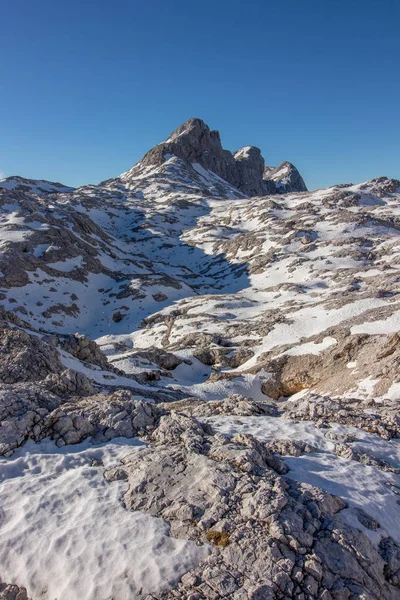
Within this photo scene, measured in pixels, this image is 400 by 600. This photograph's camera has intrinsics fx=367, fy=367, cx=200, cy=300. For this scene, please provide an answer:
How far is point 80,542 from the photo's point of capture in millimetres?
8312

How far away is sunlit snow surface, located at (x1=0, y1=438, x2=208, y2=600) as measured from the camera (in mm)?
7484

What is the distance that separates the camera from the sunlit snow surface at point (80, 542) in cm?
748

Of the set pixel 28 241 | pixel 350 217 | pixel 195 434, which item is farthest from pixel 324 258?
pixel 195 434

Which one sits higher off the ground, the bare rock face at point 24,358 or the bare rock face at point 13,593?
the bare rock face at point 24,358

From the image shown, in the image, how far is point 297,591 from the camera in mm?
7082

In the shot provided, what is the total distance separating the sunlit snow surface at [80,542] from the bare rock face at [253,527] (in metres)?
0.36

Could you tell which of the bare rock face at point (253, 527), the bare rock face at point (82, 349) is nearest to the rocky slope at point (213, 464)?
the bare rock face at point (253, 527)

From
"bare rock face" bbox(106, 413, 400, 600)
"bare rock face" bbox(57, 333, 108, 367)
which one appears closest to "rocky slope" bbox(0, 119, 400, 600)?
"bare rock face" bbox(106, 413, 400, 600)

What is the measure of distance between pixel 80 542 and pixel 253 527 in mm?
3932

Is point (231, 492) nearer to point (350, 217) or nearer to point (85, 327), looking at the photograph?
point (85, 327)

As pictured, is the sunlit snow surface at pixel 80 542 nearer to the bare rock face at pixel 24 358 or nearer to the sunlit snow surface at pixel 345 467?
the sunlit snow surface at pixel 345 467

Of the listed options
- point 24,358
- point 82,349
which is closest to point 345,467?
point 24,358

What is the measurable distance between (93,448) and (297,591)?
7420 millimetres

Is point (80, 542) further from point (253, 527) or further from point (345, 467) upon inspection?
point (345, 467)
